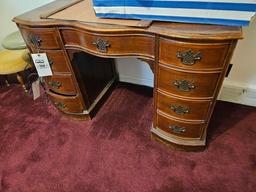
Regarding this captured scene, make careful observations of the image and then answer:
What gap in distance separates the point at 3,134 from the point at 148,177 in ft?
3.67

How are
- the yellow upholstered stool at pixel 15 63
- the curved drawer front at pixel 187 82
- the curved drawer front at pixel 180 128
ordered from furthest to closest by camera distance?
the yellow upholstered stool at pixel 15 63 → the curved drawer front at pixel 180 128 → the curved drawer front at pixel 187 82

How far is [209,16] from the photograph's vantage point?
73cm

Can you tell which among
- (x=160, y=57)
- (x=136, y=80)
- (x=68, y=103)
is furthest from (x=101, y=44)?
(x=136, y=80)

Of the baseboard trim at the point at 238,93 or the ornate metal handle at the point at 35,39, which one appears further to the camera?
the baseboard trim at the point at 238,93

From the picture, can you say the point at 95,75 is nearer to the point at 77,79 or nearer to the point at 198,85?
the point at 77,79

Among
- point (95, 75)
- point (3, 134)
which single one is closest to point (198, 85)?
point (95, 75)

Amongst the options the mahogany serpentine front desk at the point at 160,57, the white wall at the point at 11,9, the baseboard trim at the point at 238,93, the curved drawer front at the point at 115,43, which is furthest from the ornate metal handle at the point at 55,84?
the baseboard trim at the point at 238,93

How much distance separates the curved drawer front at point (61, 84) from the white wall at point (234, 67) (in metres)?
0.55

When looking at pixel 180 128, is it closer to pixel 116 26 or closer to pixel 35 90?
pixel 116 26

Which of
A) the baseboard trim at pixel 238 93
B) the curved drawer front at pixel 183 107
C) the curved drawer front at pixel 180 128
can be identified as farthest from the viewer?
the baseboard trim at pixel 238 93

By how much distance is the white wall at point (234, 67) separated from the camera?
1.18 meters

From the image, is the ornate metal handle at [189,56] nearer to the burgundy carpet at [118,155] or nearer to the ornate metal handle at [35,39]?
the burgundy carpet at [118,155]

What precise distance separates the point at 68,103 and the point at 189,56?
0.91 m

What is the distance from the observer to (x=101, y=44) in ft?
3.02
